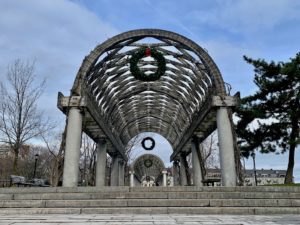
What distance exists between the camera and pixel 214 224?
21.1 ft

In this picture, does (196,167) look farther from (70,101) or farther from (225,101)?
(70,101)

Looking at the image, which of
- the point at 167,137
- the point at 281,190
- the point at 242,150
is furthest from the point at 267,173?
the point at 281,190

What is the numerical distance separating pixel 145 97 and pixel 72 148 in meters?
13.7

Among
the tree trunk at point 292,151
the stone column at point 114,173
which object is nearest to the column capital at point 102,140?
the stone column at point 114,173

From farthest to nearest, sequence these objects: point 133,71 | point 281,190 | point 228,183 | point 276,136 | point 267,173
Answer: point 267,173 < point 276,136 < point 133,71 < point 228,183 < point 281,190

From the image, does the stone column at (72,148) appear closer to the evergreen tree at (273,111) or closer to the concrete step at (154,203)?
the concrete step at (154,203)

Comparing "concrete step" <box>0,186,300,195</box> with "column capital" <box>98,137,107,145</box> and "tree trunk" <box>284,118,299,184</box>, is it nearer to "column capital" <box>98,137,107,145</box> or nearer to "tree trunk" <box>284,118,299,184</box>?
"tree trunk" <box>284,118,299,184</box>

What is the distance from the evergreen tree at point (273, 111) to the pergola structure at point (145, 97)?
2.49 m

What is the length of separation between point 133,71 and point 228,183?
8.52 metres

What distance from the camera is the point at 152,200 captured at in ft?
32.2

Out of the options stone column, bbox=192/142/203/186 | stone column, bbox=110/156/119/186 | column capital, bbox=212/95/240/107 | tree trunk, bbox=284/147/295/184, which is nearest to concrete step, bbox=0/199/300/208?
column capital, bbox=212/95/240/107

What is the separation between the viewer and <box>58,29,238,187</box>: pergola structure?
16141mm

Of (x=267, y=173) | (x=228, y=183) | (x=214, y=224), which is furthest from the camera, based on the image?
(x=267, y=173)

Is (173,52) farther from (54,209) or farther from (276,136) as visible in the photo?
(54,209)
